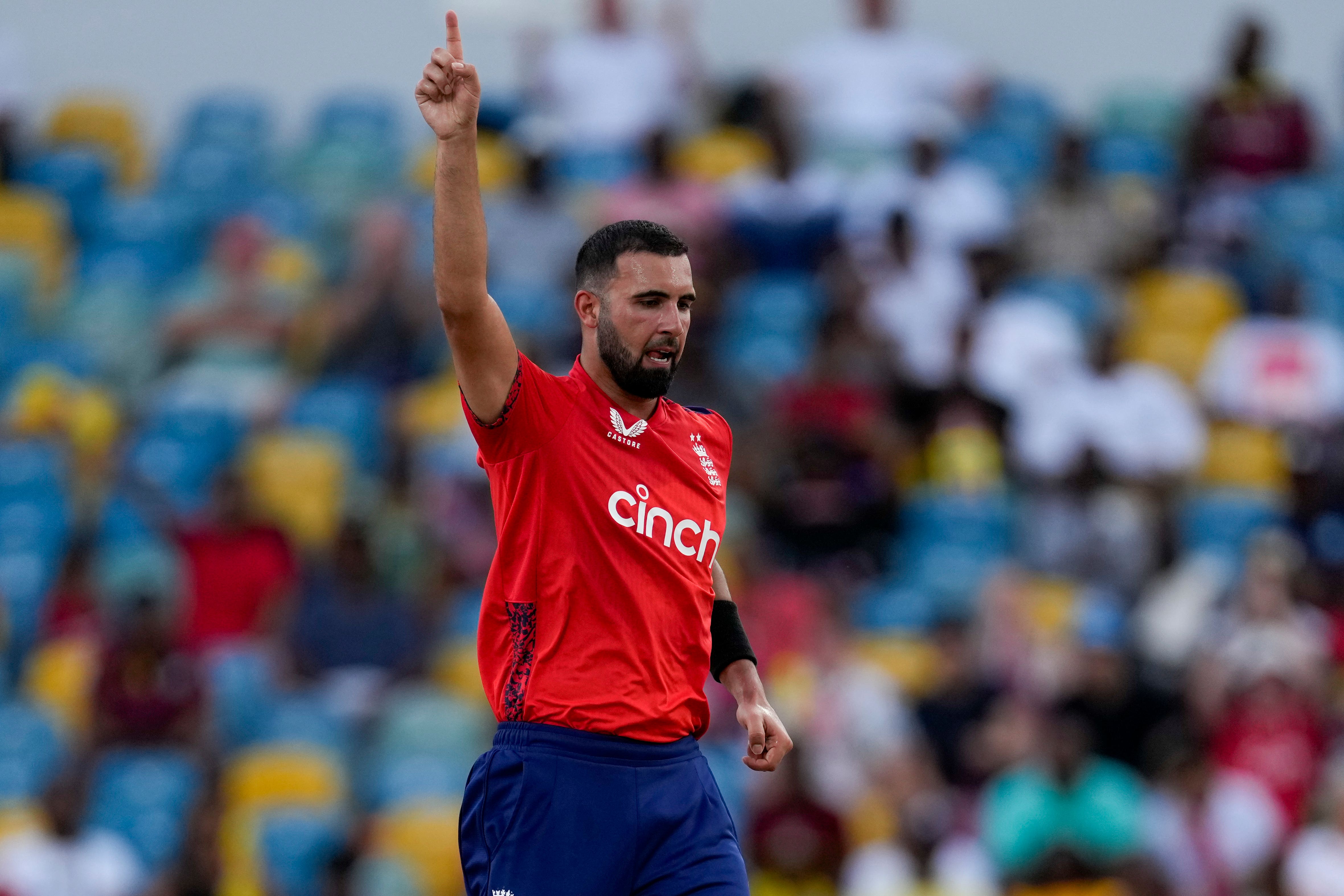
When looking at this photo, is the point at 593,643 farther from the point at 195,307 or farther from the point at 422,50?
the point at 422,50

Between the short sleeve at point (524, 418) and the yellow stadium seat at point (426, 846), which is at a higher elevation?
the short sleeve at point (524, 418)

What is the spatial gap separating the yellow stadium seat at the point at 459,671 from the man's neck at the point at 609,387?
5.46 metres

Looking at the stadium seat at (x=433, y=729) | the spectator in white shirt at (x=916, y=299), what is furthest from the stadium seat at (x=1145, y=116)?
the stadium seat at (x=433, y=729)

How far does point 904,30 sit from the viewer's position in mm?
14086

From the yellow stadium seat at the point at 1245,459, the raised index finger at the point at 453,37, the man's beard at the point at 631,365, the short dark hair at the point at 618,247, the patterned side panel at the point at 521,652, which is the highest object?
the raised index finger at the point at 453,37

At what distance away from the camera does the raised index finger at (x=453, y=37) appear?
414 cm

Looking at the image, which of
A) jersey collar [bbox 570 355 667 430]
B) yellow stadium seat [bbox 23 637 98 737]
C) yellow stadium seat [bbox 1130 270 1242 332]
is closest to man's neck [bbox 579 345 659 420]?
jersey collar [bbox 570 355 667 430]

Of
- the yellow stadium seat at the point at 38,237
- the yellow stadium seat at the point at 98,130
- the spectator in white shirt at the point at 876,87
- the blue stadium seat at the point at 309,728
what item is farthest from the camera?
the yellow stadium seat at the point at 98,130

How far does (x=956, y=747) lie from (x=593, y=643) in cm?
549

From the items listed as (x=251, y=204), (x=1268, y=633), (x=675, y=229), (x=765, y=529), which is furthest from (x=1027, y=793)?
(x=251, y=204)

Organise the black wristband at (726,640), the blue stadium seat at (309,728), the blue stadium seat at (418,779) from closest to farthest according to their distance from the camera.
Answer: the black wristband at (726,640)
the blue stadium seat at (418,779)
the blue stadium seat at (309,728)

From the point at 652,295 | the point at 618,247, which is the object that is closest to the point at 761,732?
the point at 652,295

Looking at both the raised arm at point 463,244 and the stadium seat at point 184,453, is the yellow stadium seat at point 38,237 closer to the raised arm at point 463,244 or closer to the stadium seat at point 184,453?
the stadium seat at point 184,453

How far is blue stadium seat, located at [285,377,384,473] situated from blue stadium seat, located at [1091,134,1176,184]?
511 centimetres
